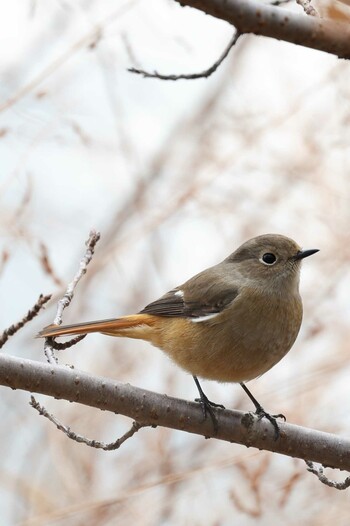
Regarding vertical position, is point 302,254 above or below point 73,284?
below

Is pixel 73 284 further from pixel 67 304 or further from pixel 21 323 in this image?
pixel 21 323

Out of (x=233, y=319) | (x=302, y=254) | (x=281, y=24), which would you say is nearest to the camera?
(x=281, y=24)

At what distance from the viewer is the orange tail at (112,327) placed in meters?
2.84

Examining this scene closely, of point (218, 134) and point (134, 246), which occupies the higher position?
point (218, 134)

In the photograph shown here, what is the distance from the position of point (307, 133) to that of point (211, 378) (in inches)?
81.5

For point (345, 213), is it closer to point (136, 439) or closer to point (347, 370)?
point (347, 370)

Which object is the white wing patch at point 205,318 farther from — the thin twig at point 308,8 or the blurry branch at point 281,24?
the blurry branch at point 281,24

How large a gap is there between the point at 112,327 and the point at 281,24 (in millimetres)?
1815

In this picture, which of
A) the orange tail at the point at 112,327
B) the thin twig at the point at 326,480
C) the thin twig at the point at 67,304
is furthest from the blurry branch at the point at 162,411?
the orange tail at the point at 112,327

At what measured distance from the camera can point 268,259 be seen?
3727 mm

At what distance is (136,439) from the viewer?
16.3ft

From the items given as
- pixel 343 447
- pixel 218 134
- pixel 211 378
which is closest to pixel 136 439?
pixel 211 378

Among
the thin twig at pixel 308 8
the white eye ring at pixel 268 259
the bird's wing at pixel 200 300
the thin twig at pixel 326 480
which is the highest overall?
the thin twig at pixel 308 8

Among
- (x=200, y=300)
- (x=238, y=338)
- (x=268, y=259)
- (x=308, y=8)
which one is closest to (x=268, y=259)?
(x=268, y=259)
